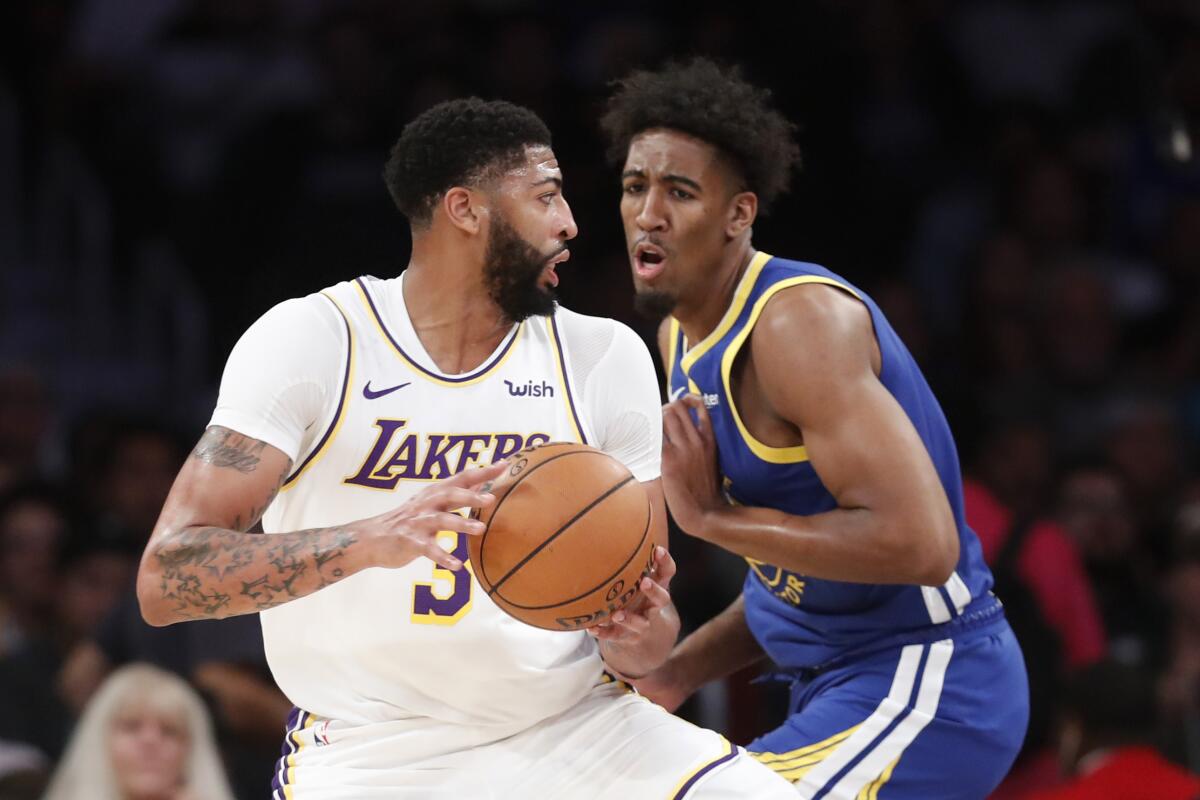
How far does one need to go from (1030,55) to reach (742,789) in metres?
6.82

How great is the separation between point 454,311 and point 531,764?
3.23ft

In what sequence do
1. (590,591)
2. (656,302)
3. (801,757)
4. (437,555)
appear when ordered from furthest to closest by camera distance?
(656,302) → (801,757) → (590,591) → (437,555)

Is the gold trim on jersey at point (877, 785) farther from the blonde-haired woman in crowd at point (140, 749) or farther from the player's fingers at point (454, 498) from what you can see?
the blonde-haired woman in crowd at point (140, 749)

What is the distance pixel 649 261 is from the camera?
13.5 feet

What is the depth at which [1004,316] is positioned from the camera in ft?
26.2

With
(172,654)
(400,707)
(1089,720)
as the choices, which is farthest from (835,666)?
(172,654)

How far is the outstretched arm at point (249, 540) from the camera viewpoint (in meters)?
3.01

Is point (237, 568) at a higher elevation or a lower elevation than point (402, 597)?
higher

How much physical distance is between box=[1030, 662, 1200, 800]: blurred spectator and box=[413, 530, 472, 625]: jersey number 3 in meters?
2.15

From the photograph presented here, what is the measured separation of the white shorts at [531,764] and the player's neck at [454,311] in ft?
2.62

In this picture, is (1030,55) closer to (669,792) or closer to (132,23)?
(132,23)

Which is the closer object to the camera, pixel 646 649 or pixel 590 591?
pixel 590 591

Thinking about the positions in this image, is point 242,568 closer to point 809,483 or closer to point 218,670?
point 809,483

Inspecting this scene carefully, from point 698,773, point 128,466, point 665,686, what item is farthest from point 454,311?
point 128,466
